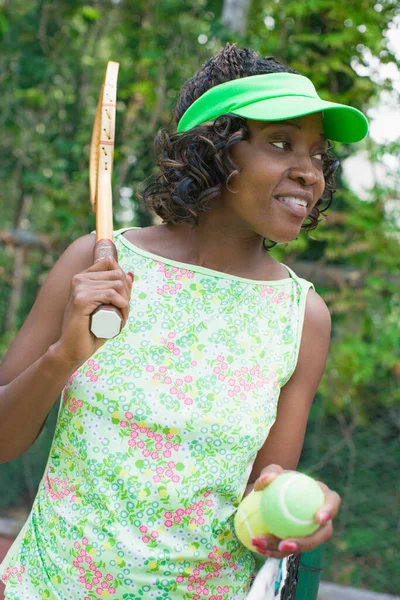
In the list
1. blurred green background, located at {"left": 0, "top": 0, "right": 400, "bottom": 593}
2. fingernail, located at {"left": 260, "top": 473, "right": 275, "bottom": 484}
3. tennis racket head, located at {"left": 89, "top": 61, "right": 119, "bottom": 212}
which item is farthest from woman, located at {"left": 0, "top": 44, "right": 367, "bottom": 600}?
blurred green background, located at {"left": 0, "top": 0, "right": 400, "bottom": 593}

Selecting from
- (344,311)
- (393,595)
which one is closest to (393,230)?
(344,311)

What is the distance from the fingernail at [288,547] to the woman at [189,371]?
0.7 inches

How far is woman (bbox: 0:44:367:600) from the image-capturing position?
153cm

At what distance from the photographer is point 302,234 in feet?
12.8

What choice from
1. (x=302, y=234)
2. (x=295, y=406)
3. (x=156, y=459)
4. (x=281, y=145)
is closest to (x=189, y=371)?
(x=156, y=459)

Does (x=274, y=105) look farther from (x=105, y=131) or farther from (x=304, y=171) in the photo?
(x=105, y=131)

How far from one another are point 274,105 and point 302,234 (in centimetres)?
235

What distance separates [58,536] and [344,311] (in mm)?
2538

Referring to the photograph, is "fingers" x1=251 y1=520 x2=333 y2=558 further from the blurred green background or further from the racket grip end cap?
the blurred green background

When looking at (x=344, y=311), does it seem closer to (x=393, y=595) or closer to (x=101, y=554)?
(x=393, y=595)

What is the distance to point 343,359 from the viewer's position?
3748mm

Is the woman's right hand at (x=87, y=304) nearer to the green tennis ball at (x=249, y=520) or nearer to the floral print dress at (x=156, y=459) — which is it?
the floral print dress at (x=156, y=459)

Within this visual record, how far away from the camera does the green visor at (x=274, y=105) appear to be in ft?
5.11

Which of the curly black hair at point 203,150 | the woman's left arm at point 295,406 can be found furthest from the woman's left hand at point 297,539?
the curly black hair at point 203,150
